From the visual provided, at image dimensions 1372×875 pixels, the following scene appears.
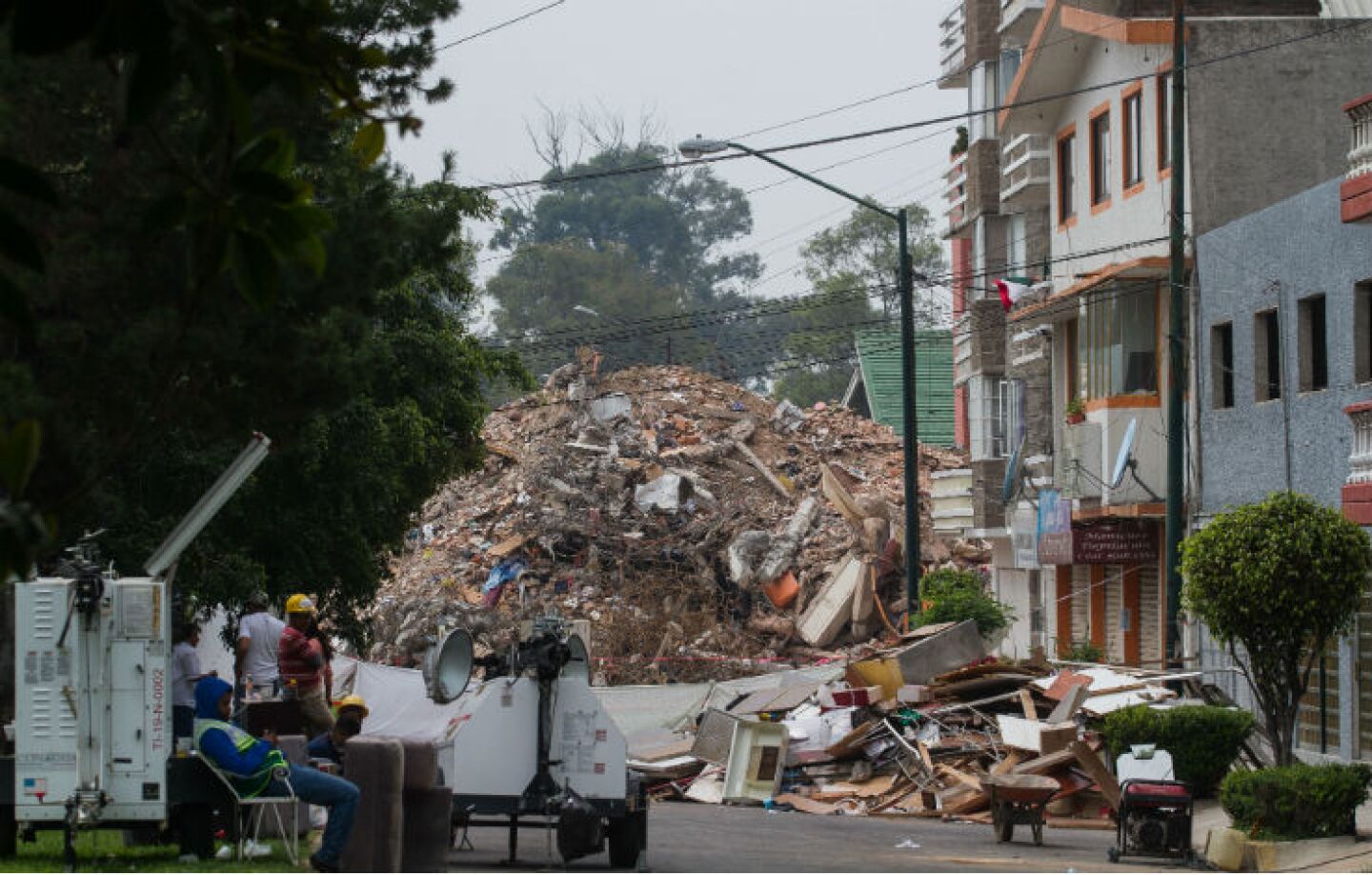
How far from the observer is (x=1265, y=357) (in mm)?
26156

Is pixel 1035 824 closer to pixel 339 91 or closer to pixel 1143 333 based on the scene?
pixel 1143 333

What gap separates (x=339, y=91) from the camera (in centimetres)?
449

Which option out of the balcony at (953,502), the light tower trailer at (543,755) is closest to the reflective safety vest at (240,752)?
the light tower trailer at (543,755)

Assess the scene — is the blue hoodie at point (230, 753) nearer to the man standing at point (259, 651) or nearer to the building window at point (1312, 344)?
the man standing at point (259, 651)

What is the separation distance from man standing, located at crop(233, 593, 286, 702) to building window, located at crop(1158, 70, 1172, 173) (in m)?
16.1

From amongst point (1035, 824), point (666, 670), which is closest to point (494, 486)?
point (666, 670)

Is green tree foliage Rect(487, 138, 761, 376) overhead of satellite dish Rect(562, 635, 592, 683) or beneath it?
overhead

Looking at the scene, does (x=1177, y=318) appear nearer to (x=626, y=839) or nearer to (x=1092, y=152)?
(x=1092, y=152)

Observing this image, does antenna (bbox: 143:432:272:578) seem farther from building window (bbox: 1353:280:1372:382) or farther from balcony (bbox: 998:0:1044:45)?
balcony (bbox: 998:0:1044:45)

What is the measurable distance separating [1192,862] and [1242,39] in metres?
15.3

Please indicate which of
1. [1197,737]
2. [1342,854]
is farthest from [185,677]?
[1197,737]

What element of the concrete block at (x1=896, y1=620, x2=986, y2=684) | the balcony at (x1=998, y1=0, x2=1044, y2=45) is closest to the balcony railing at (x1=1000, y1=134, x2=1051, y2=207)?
the balcony at (x1=998, y1=0, x2=1044, y2=45)

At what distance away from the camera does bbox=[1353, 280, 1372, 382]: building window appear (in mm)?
22797

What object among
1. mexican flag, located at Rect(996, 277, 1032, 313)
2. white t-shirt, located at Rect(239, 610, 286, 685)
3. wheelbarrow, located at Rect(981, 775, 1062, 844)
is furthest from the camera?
mexican flag, located at Rect(996, 277, 1032, 313)
